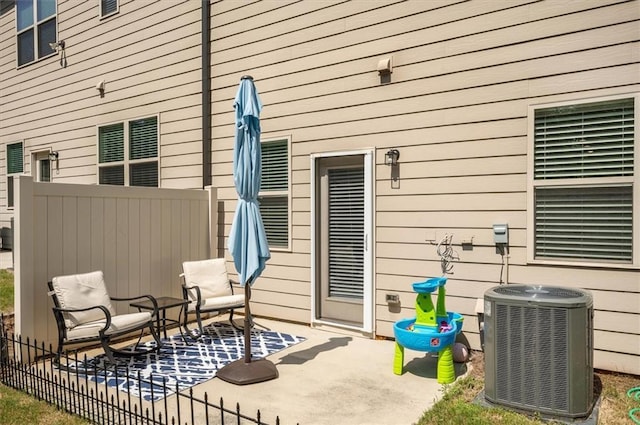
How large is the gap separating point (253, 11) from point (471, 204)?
3780 millimetres

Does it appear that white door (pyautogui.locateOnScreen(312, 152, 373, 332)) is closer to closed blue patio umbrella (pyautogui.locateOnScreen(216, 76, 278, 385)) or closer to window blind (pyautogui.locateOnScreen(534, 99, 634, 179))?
closed blue patio umbrella (pyautogui.locateOnScreen(216, 76, 278, 385))

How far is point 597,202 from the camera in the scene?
3.98m

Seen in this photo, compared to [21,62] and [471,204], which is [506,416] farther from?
[21,62]

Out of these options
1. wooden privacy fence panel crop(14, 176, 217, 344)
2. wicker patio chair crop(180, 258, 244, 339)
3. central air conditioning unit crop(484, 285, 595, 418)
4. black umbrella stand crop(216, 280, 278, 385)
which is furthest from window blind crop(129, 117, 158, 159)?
central air conditioning unit crop(484, 285, 595, 418)

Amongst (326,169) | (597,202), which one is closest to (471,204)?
(597,202)

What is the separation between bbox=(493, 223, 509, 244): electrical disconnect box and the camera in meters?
4.28

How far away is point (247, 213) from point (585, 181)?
114 inches

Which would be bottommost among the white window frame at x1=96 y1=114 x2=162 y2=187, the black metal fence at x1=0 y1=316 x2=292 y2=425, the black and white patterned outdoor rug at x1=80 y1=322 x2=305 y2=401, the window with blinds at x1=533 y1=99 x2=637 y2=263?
the black and white patterned outdoor rug at x1=80 y1=322 x2=305 y2=401

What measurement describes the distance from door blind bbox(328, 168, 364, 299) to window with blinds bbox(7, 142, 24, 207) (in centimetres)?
767

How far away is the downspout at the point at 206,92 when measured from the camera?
6535mm

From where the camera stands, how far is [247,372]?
3891mm

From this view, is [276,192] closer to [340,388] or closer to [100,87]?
[340,388]

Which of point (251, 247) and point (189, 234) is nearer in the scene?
point (251, 247)

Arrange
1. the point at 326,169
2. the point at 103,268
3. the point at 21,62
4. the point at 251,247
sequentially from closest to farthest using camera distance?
the point at 251,247, the point at 103,268, the point at 326,169, the point at 21,62
